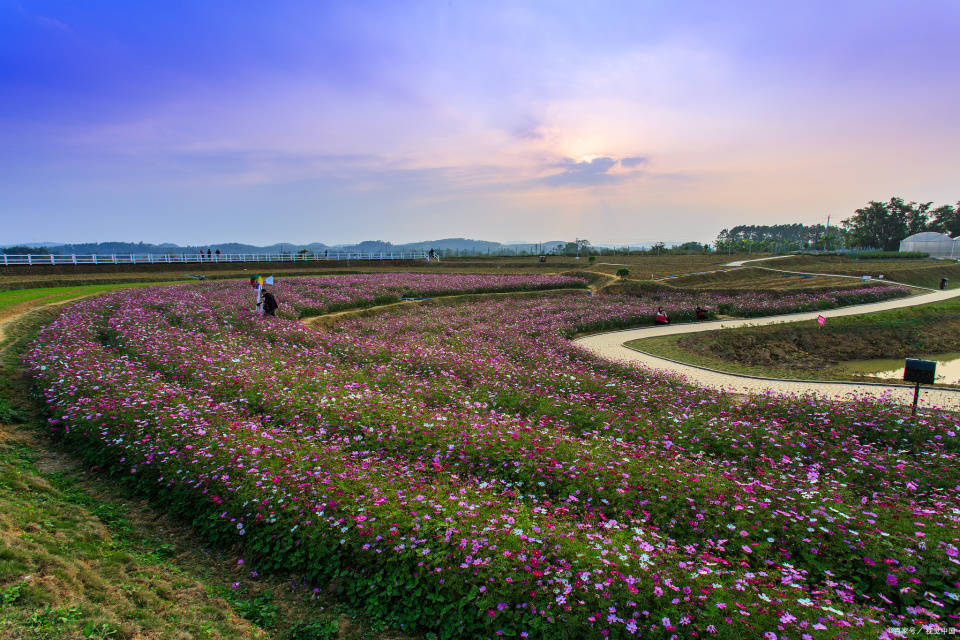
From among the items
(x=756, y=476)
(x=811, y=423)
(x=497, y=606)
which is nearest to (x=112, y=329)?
(x=497, y=606)

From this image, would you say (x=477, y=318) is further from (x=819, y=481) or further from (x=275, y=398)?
(x=819, y=481)

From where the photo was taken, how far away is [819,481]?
26.5 feet

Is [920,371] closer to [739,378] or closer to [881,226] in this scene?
[739,378]

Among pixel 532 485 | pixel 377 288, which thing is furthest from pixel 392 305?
pixel 532 485

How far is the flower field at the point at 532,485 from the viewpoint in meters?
5.21

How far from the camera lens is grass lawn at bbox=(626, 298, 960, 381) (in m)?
19.3

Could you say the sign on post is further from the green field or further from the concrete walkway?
Answer: the green field

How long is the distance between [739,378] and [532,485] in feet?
36.9

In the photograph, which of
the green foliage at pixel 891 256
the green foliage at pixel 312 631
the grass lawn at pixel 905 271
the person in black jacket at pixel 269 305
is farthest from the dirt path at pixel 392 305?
the green foliage at pixel 891 256

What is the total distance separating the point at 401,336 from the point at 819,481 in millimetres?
15122

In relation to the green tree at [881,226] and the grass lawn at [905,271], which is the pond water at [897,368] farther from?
the green tree at [881,226]

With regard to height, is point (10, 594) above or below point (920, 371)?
below

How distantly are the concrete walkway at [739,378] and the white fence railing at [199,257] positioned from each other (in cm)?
3500

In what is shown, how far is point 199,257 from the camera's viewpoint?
147 ft
